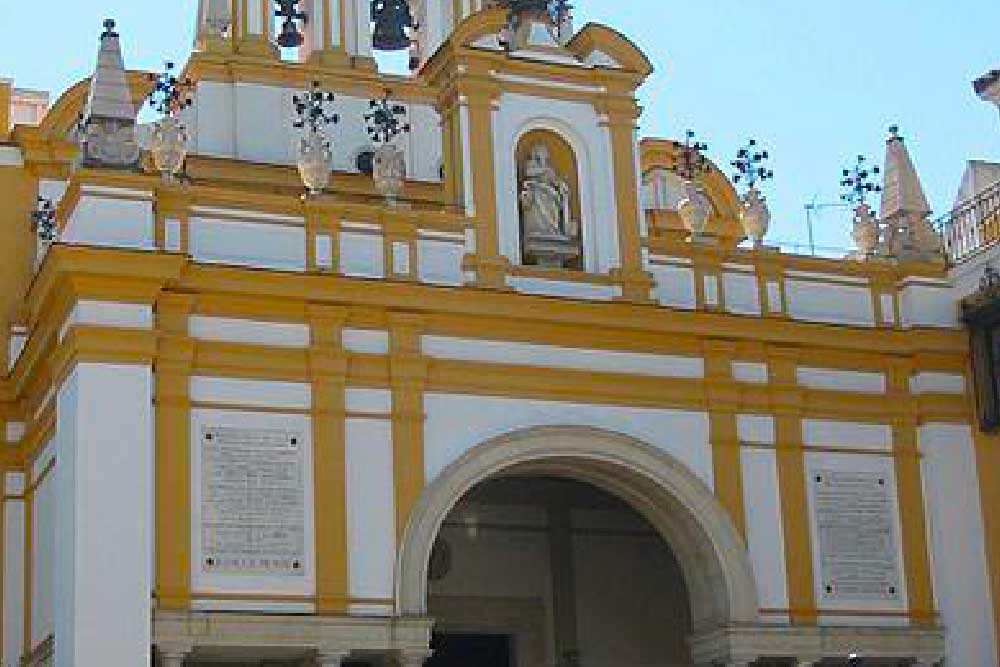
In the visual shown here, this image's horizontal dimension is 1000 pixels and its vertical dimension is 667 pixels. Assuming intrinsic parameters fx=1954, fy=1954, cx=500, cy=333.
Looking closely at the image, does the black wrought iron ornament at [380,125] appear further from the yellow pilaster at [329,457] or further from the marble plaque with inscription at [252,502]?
the marble plaque with inscription at [252,502]

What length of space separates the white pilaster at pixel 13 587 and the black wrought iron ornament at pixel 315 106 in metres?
5.82

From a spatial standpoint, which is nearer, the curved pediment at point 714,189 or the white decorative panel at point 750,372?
the white decorative panel at point 750,372

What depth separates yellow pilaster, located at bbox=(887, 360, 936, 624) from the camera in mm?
22703

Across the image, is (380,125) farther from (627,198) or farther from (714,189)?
(714,189)

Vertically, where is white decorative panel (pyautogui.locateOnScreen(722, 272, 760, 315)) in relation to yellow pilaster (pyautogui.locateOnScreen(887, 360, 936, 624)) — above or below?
above

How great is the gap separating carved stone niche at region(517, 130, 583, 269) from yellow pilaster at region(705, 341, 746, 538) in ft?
6.33

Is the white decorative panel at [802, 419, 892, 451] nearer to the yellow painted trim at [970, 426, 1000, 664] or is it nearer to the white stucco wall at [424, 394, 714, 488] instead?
the yellow painted trim at [970, 426, 1000, 664]

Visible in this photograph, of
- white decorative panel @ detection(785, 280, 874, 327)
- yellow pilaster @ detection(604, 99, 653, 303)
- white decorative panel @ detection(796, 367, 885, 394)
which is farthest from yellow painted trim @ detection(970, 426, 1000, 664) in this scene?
yellow pilaster @ detection(604, 99, 653, 303)

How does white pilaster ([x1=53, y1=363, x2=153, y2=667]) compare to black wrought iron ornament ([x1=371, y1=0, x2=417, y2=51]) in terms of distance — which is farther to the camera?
black wrought iron ornament ([x1=371, y1=0, x2=417, y2=51])

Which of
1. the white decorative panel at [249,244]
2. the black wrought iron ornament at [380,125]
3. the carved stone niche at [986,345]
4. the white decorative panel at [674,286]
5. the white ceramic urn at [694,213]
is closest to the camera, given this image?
the white decorative panel at [249,244]

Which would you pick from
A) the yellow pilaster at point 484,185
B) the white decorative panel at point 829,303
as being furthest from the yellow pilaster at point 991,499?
the yellow pilaster at point 484,185

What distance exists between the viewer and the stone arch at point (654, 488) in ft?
69.4

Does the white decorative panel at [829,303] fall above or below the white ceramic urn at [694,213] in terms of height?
below

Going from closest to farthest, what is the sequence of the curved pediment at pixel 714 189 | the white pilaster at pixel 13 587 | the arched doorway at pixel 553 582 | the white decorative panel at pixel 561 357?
the white decorative panel at pixel 561 357 < the white pilaster at pixel 13 587 < the arched doorway at pixel 553 582 < the curved pediment at pixel 714 189
